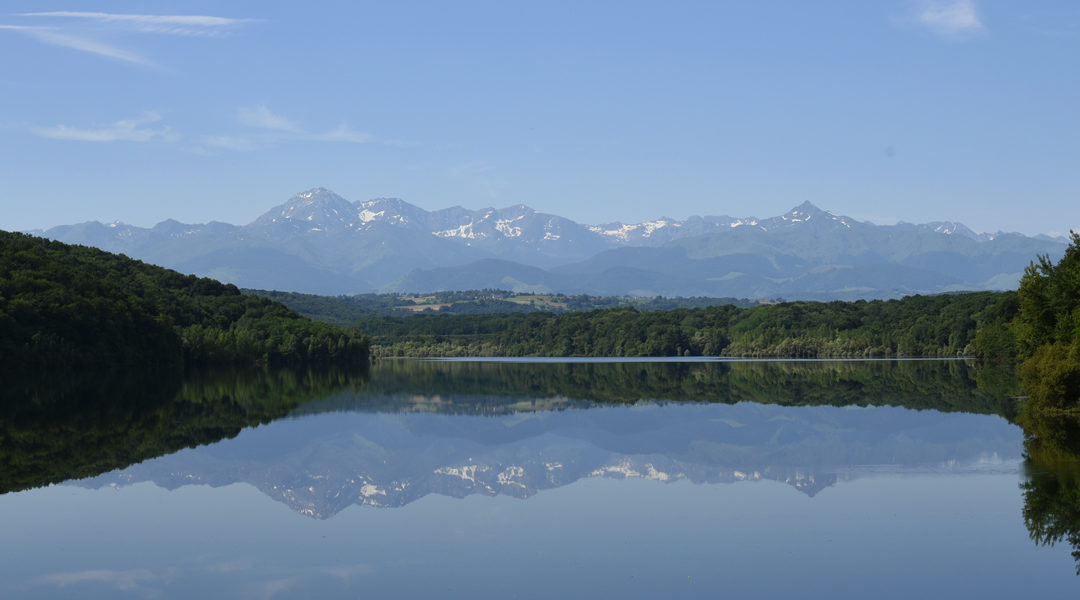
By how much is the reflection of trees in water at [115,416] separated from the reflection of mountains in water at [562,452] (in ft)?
6.04

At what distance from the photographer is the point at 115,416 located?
49.6 m

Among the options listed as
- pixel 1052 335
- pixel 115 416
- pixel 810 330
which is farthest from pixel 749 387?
pixel 810 330

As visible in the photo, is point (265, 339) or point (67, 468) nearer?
point (67, 468)

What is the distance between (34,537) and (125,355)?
3173 inches

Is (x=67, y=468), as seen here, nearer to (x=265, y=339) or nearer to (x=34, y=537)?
(x=34, y=537)

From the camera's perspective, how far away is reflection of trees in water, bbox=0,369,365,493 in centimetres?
3422

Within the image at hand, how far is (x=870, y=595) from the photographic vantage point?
1792 centimetres

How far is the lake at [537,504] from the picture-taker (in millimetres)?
19359

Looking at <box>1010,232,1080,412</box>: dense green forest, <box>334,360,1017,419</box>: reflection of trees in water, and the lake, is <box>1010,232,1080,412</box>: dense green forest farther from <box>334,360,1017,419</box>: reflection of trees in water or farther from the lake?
the lake

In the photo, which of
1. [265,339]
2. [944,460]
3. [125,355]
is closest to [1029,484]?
[944,460]

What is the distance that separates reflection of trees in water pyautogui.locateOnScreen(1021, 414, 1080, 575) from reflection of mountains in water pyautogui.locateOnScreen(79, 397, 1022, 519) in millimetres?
934

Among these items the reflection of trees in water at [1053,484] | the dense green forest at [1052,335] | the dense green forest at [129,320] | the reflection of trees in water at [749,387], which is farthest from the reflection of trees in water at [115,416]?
the dense green forest at [1052,335]

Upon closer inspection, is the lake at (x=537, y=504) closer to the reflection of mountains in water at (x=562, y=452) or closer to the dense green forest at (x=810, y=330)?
→ the reflection of mountains in water at (x=562, y=452)

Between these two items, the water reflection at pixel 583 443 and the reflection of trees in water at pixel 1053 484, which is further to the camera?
the water reflection at pixel 583 443
